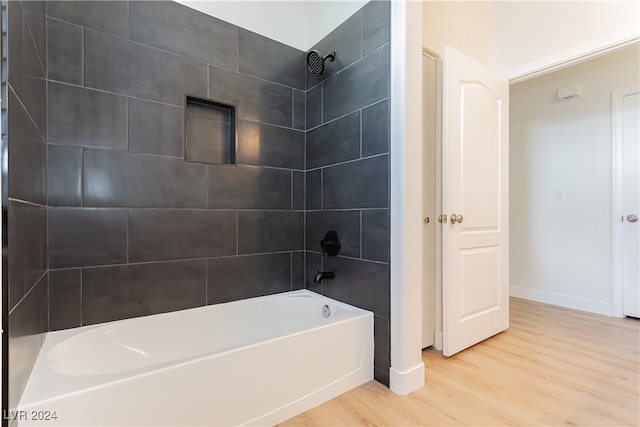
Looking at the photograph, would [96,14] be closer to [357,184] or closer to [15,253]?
[15,253]

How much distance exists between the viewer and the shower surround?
1522mm

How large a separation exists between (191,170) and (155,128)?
301 mm

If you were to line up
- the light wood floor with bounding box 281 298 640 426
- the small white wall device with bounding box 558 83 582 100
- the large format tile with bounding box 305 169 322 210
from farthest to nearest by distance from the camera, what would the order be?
the small white wall device with bounding box 558 83 582 100
the large format tile with bounding box 305 169 322 210
the light wood floor with bounding box 281 298 640 426

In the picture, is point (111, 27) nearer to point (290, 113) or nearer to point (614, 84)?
point (290, 113)

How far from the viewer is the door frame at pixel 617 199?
2.79 meters

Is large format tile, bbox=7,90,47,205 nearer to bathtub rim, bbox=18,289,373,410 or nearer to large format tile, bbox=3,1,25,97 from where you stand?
large format tile, bbox=3,1,25,97

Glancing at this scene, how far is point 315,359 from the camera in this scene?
1522mm

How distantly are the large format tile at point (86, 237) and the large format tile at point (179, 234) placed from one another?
6cm

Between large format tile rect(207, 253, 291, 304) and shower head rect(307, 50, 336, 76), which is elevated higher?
shower head rect(307, 50, 336, 76)

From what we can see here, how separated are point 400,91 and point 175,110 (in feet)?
4.32

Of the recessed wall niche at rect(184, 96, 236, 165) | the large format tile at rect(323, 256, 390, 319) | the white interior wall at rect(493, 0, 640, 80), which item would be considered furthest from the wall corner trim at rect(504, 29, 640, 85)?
the recessed wall niche at rect(184, 96, 236, 165)

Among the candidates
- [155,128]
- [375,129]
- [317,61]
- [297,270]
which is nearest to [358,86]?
[375,129]

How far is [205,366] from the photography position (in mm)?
1214

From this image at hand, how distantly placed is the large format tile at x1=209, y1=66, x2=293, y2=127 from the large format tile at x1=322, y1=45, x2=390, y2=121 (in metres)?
0.32
